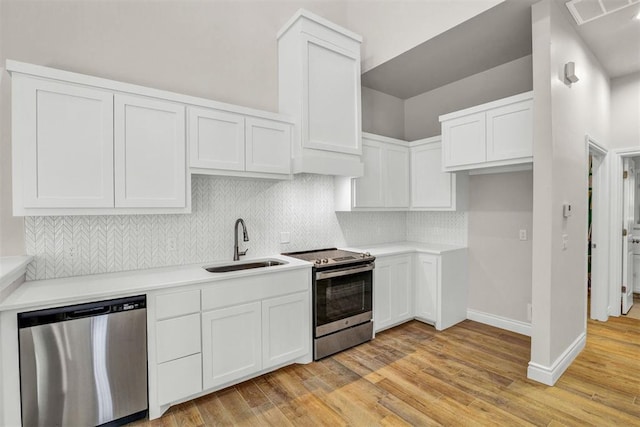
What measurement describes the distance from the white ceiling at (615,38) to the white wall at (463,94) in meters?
0.55

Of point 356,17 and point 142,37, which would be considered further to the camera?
point 356,17

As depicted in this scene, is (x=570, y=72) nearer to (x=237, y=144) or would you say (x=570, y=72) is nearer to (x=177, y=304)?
(x=237, y=144)

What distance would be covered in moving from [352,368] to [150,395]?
60.9 inches

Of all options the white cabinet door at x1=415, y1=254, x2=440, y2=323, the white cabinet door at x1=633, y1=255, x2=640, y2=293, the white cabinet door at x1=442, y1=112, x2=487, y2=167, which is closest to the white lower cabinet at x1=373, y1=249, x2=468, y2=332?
the white cabinet door at x1=415, y1=254, x2=440, y2=323

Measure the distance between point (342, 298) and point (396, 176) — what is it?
1.77m

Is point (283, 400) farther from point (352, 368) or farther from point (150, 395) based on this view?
point (150, 395)

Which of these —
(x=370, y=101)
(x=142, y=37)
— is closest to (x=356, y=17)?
(x=370, y=101)

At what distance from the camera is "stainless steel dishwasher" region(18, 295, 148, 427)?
176 cm

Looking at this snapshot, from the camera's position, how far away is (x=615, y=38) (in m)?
3.00

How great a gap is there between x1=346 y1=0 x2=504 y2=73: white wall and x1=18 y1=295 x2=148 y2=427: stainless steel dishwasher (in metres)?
3.28

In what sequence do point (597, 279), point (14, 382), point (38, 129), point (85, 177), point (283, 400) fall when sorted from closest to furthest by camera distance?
point (14, 382) < point (38, 129) < point (85, 177) < point (283, 400) < point (597, 279)

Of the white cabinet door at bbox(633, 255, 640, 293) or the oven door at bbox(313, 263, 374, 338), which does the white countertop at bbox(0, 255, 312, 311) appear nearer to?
the oven door at bbox(313, 263, 374, 338)

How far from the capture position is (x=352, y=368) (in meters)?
2.76

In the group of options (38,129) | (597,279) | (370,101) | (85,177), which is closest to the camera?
(38,129)
